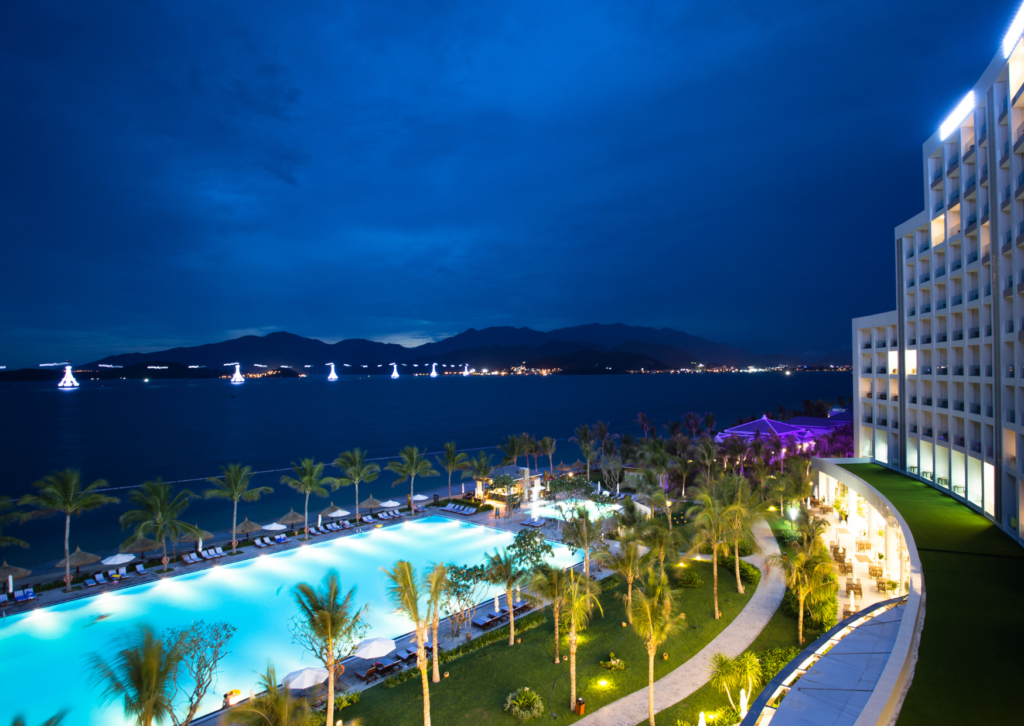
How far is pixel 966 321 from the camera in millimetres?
22656

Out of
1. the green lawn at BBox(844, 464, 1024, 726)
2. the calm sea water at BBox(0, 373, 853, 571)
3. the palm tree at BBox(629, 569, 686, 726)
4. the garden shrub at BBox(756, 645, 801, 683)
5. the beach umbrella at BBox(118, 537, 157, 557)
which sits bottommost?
the calm sea water at BBox(0, 373, 853, 571)

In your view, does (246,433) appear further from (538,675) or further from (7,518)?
(538,675)

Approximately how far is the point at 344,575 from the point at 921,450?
3039 centimetres

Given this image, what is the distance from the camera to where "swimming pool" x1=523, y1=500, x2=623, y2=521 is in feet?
106

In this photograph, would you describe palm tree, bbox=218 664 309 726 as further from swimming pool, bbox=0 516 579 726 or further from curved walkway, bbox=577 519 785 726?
curved walkway, bbox=577 519 785 726

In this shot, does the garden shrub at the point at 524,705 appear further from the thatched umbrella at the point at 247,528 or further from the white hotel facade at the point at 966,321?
the thatched umbrella at the point at 247,528

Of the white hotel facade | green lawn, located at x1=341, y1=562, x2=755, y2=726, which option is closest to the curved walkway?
green lawn, located at x1=341, y1=562, x2=755, y2=726

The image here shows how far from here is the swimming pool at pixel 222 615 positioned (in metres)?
17.5

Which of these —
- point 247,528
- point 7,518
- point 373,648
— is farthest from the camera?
point 247,528

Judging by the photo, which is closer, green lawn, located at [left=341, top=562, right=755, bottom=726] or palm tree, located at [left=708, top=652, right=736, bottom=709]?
palm tree, located at [left=708, top=652, right=736, bottom=709]

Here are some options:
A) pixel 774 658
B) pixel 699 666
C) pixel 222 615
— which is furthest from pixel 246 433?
pixel 774 658

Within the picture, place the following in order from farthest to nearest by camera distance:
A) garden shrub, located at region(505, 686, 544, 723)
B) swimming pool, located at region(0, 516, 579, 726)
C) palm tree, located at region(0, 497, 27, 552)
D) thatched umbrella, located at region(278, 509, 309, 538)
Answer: thatched umbrella, located at region(278, 509, 309, 538), palm tree, located at region(0, 497, 27, 552), swimming pool, located at region(0, 516, 579, 726), garden shrub, located at region(505, 686, 544, 723)

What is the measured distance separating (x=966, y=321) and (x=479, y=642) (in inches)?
947

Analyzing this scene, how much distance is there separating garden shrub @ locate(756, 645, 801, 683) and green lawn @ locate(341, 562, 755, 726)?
6.25 feet
